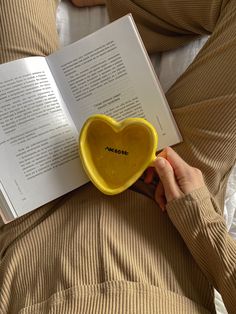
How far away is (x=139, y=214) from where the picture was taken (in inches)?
24.0

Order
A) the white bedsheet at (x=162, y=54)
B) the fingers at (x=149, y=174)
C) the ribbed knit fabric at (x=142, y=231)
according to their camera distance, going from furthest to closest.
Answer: the white bedsheet at (x=162, y=54) < the fingers at (x=149, y=174) < the ribbed knit fabric at (x=142, y=231)

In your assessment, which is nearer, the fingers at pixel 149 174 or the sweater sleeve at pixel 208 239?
the sweater sleeve at pixel 208 239

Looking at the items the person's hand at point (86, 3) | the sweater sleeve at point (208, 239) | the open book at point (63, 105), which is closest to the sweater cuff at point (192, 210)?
the sweater sleeve at point (208, 239)

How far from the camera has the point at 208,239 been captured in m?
0.55

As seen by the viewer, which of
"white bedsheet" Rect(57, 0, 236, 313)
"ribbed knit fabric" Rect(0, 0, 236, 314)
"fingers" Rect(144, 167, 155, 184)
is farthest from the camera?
"white bedsheet" Rect(57, 0, 236, 313)

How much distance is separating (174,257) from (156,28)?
43 centimetres

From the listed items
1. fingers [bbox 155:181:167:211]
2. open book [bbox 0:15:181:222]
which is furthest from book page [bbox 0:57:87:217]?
fingers [bbox 155:181:167:211]

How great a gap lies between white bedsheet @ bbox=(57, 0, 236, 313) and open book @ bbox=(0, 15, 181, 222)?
156 mm

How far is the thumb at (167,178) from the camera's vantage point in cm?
59

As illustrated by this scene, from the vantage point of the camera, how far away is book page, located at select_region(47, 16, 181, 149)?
649 mm

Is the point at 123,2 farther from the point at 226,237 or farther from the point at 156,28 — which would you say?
the point at 226,237

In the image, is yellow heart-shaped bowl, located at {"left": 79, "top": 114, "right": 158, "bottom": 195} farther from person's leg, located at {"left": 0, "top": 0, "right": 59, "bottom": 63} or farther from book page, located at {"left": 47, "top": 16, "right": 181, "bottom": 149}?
person's leg, located at {"left": 0, "top": 0, "right": 59, "bottom": 63}

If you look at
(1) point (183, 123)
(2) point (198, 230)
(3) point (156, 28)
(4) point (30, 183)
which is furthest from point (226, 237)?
(3) point (156, 28)

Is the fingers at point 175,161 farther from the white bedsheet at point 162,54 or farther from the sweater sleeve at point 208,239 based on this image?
the white bedsheet at point 162,54
